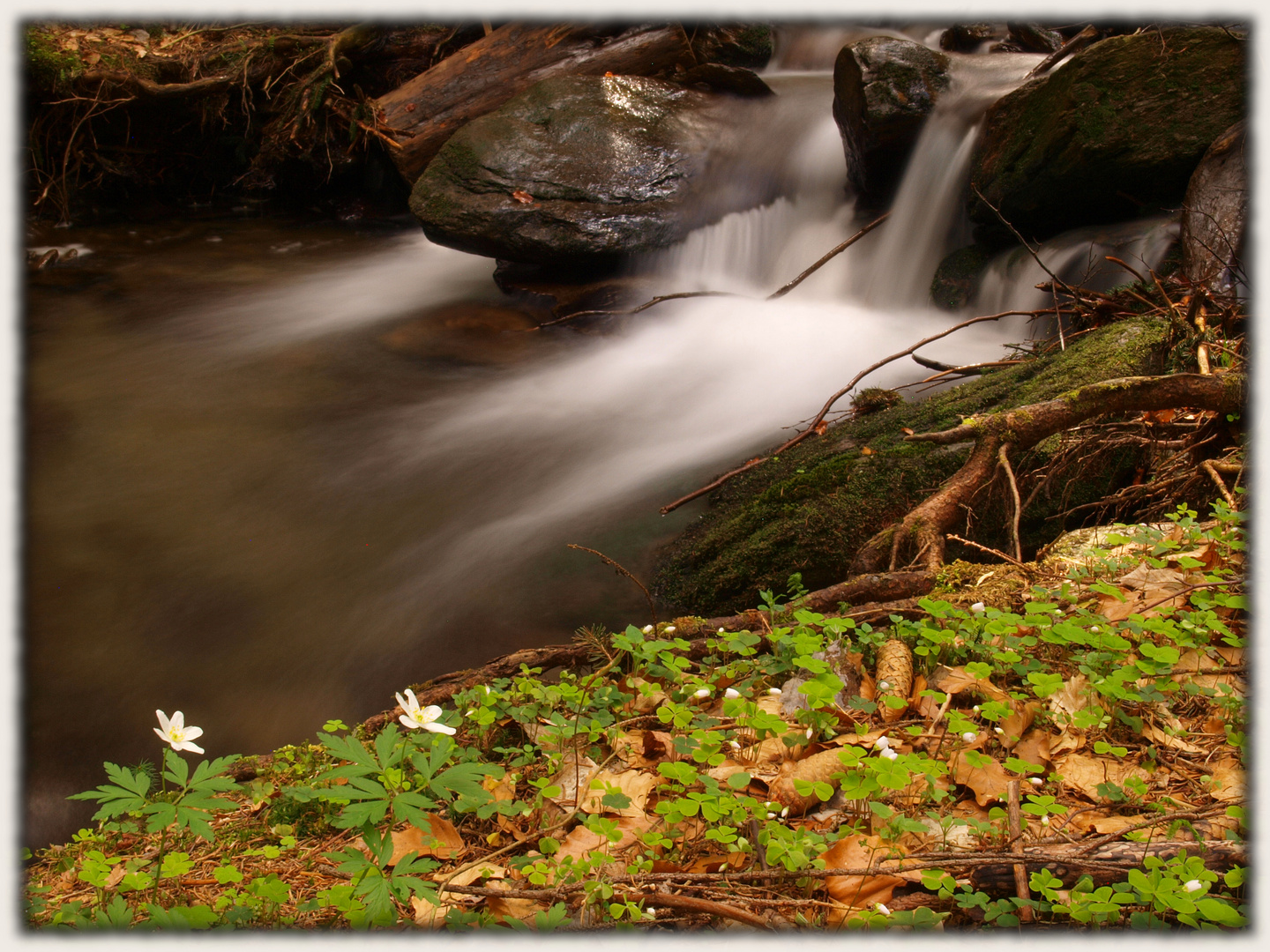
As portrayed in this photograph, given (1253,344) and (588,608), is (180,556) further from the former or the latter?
(1253,344)

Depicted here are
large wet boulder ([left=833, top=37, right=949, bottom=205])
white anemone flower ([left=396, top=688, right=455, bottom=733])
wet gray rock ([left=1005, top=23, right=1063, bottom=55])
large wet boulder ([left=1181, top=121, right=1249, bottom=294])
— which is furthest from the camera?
wet gray rock ([left=1005, top=23, right=1063, bottom=55])

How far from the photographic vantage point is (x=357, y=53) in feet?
35.7

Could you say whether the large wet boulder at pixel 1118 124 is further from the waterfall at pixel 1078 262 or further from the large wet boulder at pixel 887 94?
the large wet boulder at pixel 887 94

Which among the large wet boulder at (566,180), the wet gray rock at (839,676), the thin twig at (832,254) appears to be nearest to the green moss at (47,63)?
the large wet boulder at (566,180)

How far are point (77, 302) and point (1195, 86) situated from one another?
10.0m

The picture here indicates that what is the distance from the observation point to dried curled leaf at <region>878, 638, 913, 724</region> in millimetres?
2219

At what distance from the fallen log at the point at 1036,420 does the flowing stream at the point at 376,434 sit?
1674 millimetres

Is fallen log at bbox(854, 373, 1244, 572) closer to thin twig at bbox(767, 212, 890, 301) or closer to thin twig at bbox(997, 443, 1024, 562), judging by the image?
thin twig at bbox(997, 443, 1024, 562)

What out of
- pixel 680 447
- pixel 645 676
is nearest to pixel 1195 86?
pixel 680 447

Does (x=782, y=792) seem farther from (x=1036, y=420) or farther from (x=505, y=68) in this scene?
(x=505, y=68)

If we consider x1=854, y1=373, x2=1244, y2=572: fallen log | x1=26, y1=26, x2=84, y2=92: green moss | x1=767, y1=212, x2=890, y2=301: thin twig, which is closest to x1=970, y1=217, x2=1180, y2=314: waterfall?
x1=767, y1=212, x2=890, y2=301: thin twig

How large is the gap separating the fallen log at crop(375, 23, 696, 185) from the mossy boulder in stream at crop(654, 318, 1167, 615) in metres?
6.57

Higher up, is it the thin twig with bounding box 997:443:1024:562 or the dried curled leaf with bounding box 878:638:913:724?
the thin twig with bounding box 997:443:1024:562

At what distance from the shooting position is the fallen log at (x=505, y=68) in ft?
30.1
